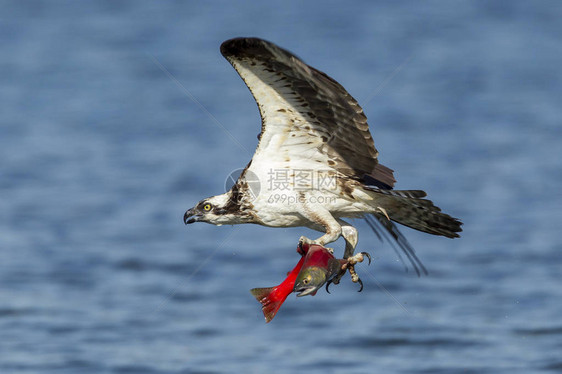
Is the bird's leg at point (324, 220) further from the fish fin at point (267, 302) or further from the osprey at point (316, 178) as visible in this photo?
the fish fin at point (267, 302)

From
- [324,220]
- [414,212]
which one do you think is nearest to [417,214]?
[414,212]

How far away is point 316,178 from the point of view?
963 centimetres

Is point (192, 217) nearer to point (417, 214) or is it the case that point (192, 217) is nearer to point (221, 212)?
point (221, 212)

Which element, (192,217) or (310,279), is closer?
(310,279)

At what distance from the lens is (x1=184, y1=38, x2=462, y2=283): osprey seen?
9211 mm

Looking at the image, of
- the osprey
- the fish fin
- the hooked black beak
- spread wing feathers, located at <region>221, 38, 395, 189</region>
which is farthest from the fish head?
the hooked black beak

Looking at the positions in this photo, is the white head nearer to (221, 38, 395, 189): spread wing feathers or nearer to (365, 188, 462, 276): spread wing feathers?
(221, 38, 395, 189): spread wing feathers

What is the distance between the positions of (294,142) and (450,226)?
1.67 metres

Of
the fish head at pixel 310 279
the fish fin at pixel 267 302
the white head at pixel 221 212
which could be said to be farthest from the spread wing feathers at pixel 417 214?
the fish fin at pixel 267 302

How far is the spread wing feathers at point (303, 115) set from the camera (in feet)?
28.4

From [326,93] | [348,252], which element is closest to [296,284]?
[348,252]

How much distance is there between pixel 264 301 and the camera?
29.3ft

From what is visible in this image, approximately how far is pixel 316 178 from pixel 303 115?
0.66 m

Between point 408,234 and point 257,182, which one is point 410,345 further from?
point 257,182
